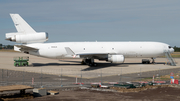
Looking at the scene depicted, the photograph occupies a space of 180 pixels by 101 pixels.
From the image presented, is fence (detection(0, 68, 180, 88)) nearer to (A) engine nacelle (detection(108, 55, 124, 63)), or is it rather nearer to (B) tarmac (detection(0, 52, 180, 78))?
(B) tarmac (detection(0, 52, 180, 78))

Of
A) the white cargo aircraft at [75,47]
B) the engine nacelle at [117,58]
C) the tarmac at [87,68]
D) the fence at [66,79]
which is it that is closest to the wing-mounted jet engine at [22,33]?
the white cargo aircraft at [75,47]

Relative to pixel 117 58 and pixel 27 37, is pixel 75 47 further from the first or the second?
pixel 27 37

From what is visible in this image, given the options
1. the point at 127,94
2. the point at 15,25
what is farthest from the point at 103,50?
the point at 127,94

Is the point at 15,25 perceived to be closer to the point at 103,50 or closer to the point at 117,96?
the point at 103,50

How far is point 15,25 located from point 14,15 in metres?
2.01

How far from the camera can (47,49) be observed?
43062 mm

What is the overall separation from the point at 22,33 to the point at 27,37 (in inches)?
49.7

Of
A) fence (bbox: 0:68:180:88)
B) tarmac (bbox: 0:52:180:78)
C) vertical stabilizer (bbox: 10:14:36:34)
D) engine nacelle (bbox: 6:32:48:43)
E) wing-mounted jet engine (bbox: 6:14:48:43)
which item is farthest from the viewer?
vertical stabilizer (bbox: 10:14:36:34)

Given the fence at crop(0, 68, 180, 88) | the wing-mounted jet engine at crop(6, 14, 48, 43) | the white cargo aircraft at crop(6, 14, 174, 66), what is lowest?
the fence at crop(0, 68, 180, 88)

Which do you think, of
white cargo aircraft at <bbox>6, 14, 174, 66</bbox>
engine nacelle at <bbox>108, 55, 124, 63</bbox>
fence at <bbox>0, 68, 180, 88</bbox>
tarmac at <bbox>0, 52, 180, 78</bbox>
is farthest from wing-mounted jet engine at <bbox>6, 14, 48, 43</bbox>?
engine nacelle at <bbox>108, 55, 124, 63</bbox>

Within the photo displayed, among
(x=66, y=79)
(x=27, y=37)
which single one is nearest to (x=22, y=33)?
(x=27, y=37)

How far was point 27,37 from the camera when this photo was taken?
42.3m

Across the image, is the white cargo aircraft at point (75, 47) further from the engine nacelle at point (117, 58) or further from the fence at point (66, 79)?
the fence at point (66, 79)

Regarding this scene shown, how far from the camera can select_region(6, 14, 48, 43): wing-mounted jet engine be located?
4147cm
